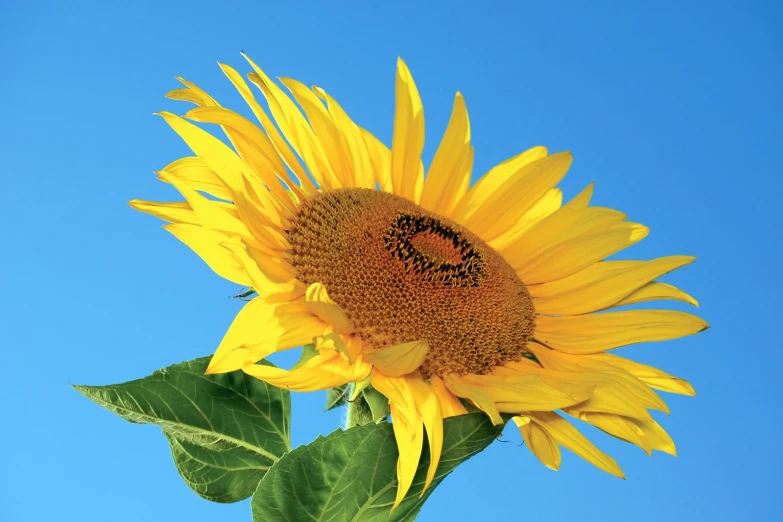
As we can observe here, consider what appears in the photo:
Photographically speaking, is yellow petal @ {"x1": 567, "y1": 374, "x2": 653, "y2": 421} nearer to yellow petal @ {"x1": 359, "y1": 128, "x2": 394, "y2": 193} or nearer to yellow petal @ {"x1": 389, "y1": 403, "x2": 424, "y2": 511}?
yellow petal @ {"x1": 389, "y1": 403, "x2": 424, "y2": 511}

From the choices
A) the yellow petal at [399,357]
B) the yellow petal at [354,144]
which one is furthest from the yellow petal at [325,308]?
the yellow petal at [354,144]

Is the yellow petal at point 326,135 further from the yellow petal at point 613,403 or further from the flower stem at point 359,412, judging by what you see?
the yellow petal at point 613,403

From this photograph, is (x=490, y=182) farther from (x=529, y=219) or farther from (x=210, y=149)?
(x=210, y=149)

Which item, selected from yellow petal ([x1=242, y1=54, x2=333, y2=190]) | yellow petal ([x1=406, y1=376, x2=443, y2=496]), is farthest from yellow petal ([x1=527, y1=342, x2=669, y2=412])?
yellow petal ([x1=242, y1=54, x2=333, y2=190])

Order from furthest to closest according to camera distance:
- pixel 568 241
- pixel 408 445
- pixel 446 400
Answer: pixel 568 241 < pixel 446 400 < pixel 408 445

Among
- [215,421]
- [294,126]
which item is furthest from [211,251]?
[294,126]

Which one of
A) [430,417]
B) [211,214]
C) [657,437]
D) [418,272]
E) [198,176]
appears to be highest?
[198,176]

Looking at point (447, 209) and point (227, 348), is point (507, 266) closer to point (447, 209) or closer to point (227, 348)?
point (447, 209)

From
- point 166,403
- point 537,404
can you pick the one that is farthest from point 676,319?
point 166,403
